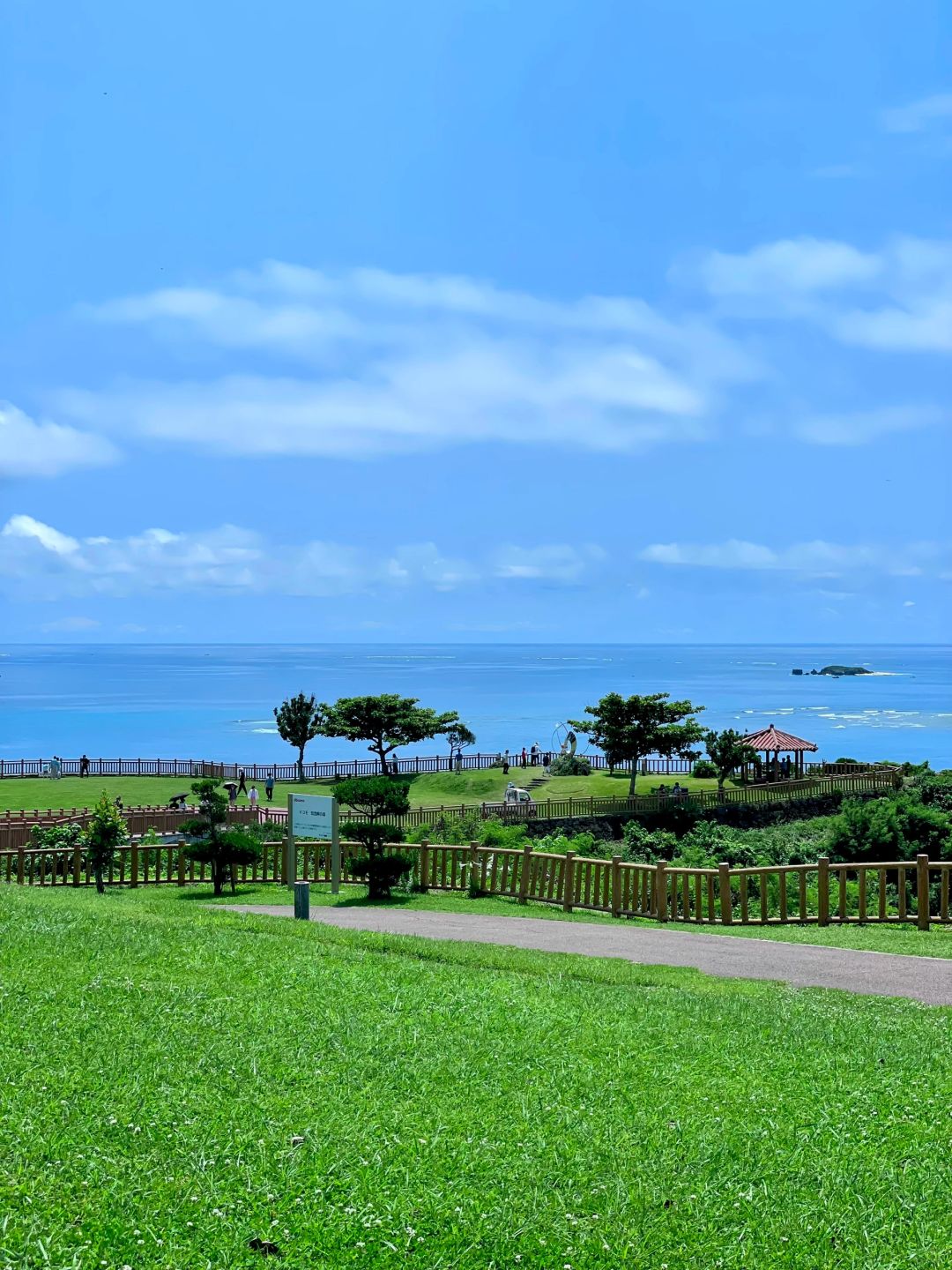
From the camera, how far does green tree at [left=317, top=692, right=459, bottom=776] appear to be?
58.2 m

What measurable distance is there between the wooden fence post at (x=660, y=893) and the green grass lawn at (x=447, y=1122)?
7.90m

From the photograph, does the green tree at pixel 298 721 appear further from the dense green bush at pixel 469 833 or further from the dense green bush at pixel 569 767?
the dense green bush at pixel 469 833

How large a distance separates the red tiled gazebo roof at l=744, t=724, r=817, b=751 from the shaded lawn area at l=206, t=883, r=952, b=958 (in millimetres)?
35190

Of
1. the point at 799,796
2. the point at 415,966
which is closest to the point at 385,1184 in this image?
the point at 415,966

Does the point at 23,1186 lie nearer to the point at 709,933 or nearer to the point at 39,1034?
the point at 39,1034

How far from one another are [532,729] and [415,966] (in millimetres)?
126664

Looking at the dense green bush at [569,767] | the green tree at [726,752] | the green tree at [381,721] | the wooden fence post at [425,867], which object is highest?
the green tree at [381,721]

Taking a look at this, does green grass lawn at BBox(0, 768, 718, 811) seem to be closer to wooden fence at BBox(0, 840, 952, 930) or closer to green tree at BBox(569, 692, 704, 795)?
green tree at BBox(569, 692, 704, 795)

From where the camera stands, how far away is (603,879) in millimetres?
19734

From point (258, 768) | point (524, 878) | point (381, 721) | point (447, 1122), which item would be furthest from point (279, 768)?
point (447, 1122)

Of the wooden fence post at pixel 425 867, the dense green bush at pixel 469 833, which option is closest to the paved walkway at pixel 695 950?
the wooden fence post at pixel 425 867

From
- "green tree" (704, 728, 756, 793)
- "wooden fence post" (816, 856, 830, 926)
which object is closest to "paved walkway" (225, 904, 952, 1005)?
"wooden fence post" (816, 856, 830, 926)

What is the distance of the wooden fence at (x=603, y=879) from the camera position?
17.1 meters

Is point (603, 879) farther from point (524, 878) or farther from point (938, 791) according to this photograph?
point (938, 791)
